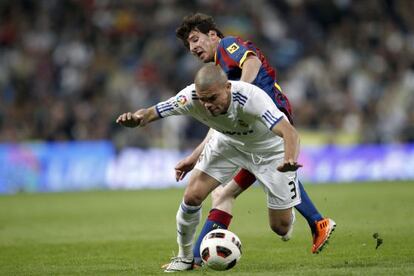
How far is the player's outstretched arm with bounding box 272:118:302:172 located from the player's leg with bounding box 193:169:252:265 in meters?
1.45

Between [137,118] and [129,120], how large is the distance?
102 millimetres

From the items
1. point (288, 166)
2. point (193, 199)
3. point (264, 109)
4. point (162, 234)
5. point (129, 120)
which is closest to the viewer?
point (288, 166)

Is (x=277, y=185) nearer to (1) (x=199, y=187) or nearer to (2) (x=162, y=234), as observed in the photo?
(1) (x=199, y=187)

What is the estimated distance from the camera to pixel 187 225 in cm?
809

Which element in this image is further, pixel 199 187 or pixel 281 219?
pixel 281 219

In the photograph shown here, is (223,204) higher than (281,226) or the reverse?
higher

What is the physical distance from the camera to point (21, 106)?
22.0 m

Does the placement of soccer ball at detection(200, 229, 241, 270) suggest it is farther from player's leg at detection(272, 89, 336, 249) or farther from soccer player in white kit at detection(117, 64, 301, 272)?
player's leg at detection(272, 89, 336, 249)

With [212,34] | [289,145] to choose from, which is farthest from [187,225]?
[212,34]

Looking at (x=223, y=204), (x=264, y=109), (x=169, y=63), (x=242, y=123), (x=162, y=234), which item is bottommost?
(x=162, y=234)

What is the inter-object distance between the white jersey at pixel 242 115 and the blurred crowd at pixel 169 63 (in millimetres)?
13478

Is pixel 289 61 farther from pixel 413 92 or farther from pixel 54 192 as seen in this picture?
pixel 54 192

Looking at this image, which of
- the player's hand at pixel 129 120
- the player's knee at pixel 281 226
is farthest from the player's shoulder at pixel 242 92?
the player's knee at pixel 281 226

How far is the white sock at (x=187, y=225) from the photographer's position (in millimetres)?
8086
